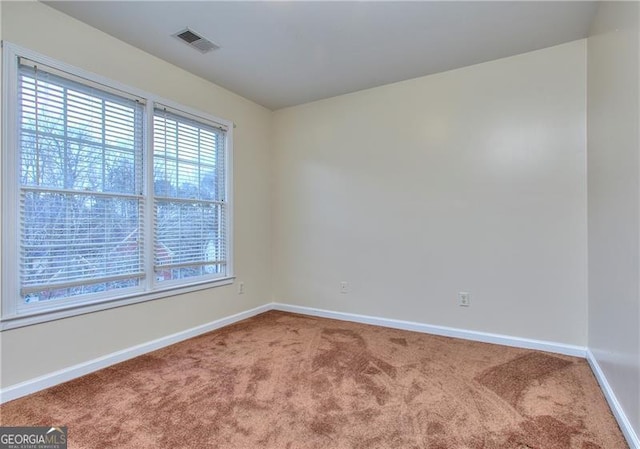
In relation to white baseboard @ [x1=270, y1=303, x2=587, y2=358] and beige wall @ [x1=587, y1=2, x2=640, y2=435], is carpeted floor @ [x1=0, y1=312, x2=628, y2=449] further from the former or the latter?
beige wall @ [x1=587, y1=2, x2=640, y2=435]

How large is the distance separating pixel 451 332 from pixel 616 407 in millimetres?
1420

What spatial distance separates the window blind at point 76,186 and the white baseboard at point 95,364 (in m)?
0.53

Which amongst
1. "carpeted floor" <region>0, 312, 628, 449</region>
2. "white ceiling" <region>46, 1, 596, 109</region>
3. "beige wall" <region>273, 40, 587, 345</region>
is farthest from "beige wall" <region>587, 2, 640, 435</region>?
"white ceiling" <region>46, 1, 596, 109</region>

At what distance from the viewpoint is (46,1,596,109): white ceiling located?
2273mm

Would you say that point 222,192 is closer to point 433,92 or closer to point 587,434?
point 433,92

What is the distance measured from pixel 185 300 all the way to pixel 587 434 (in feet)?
10.4

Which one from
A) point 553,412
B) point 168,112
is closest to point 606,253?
point 553,412

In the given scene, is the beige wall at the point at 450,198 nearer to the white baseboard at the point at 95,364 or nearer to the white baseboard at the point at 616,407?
the white baseboard at the point at 616,407

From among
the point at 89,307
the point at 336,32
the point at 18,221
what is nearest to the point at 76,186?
the point at 18,221

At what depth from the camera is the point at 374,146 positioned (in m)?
3.66

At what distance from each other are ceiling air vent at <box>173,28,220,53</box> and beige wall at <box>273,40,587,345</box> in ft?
5.09

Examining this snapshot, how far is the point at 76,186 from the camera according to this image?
95.4 inches

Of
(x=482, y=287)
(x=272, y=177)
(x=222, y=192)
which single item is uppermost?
(x=272, y=177)

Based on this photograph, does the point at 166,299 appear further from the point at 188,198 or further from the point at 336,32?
the point at 336,32
